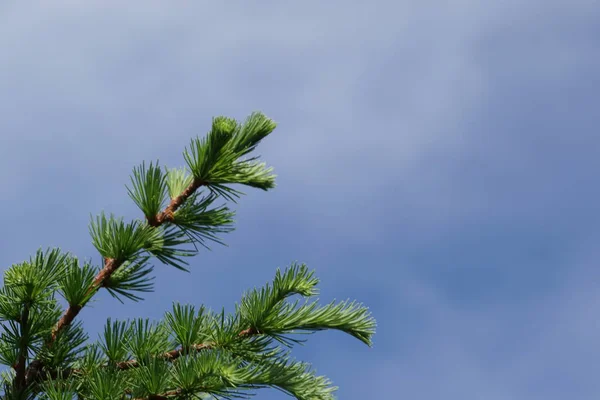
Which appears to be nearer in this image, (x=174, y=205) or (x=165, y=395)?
(x=165, y=395)

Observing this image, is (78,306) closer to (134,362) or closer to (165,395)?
(134,362)

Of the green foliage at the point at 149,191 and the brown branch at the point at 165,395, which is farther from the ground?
the green foliage at the point at 149,191

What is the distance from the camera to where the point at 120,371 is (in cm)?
315

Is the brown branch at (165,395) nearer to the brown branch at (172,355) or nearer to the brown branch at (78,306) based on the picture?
the brown branch at (172,355)

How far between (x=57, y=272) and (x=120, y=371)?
1.57 feet

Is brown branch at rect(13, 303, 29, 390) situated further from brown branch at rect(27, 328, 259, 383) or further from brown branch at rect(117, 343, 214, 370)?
brown branch at rect(117, 343, 214, 370)

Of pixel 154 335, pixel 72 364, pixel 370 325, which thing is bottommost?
pixel 72 364

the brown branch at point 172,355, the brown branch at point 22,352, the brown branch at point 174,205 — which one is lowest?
the brown branch at point 22,352

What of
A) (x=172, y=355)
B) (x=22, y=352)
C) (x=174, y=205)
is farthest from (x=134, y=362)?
(x=174, y=205)

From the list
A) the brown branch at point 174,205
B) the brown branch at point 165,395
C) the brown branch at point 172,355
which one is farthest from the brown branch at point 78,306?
the brown branch at point 165,395

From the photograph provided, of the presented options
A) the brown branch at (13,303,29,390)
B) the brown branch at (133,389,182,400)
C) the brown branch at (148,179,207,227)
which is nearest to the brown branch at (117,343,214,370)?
the brown branch at (133,389,182,400)

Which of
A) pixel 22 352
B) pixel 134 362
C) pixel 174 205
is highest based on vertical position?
pixel 174 205

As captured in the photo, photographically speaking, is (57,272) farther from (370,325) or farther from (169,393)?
(370,325)

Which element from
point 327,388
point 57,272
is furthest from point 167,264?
point 327,388
